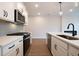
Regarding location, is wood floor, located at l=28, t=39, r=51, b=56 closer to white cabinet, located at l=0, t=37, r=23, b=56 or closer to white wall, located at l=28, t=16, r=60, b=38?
white cabinet, located at l=0, t=37, r=23, b=56

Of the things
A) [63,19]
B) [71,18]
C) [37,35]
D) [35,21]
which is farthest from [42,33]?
[71,18]

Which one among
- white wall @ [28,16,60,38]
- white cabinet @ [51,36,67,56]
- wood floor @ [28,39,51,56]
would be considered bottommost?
wood floor @ [28,39,51,56]

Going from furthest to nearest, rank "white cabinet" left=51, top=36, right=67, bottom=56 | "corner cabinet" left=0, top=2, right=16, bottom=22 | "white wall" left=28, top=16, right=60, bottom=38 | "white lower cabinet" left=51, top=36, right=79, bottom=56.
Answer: "white wall" left=28, top=16, right=60, bottom=38
"corner cabinet" left=0, top=2, right=16, bottom=22
"white cabinet" left=51, top=36, right=67, bottom=56
"white lower cabinet" left=51, top=36, right=79, bottom=56

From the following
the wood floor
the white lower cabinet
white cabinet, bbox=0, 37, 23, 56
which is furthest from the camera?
the wood floor

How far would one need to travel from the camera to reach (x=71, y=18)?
11297mm

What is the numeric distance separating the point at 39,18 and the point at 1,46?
9.96m

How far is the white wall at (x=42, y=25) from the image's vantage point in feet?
37.1

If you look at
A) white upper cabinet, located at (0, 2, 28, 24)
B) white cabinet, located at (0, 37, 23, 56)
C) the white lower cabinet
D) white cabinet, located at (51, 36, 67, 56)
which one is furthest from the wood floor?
white cabinet, located at (0, 37, 23, 56)

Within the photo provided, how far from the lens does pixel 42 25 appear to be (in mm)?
11367

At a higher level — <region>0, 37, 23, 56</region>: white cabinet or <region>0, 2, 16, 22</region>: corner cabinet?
<region>0, 2, 16, 22</region>: corner cabinet

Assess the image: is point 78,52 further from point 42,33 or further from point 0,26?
point 42,33

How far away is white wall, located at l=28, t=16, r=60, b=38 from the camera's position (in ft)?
37.1

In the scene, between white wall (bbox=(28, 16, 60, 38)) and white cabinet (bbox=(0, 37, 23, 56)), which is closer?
white cabinet (bbox=(0, 37, 23, 56))

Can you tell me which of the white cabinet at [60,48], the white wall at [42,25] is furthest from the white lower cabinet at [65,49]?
the white wall at [42,25]
